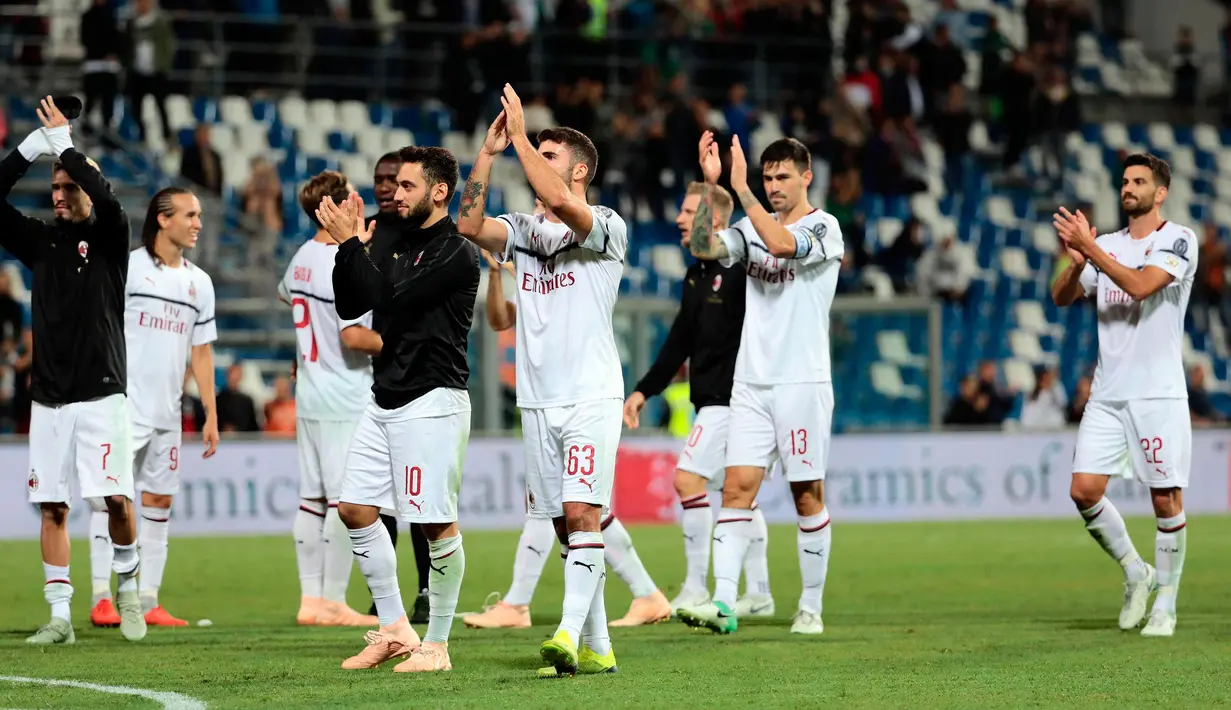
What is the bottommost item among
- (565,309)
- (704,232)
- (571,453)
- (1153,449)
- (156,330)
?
(1153,449)

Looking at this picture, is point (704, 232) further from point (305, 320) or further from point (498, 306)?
point (305, 320)

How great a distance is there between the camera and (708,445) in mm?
10938

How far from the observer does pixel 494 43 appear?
24672 mm

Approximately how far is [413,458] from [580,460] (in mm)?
755

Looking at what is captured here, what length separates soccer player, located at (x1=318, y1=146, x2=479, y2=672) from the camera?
312 inches

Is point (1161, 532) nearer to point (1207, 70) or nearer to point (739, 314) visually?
point (739, 314)

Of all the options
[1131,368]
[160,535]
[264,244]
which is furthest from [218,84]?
[1131,368]

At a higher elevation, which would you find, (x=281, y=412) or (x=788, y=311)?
(x=788, y=311)

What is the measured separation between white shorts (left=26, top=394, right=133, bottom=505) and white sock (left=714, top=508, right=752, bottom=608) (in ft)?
10.8

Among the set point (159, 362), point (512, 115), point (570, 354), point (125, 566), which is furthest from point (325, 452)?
point (512, 115)

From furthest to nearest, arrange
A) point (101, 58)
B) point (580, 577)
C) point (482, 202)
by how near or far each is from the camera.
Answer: point (101, 58)
point (482, 202)
point (580, 577)

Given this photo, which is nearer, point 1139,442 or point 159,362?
point 1139,442

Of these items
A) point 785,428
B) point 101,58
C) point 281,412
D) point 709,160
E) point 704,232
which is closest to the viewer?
point 709,160

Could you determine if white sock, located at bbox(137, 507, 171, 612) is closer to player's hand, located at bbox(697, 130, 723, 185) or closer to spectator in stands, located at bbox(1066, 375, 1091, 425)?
player's hand, located at bbox(697, 130, 723, 185)
